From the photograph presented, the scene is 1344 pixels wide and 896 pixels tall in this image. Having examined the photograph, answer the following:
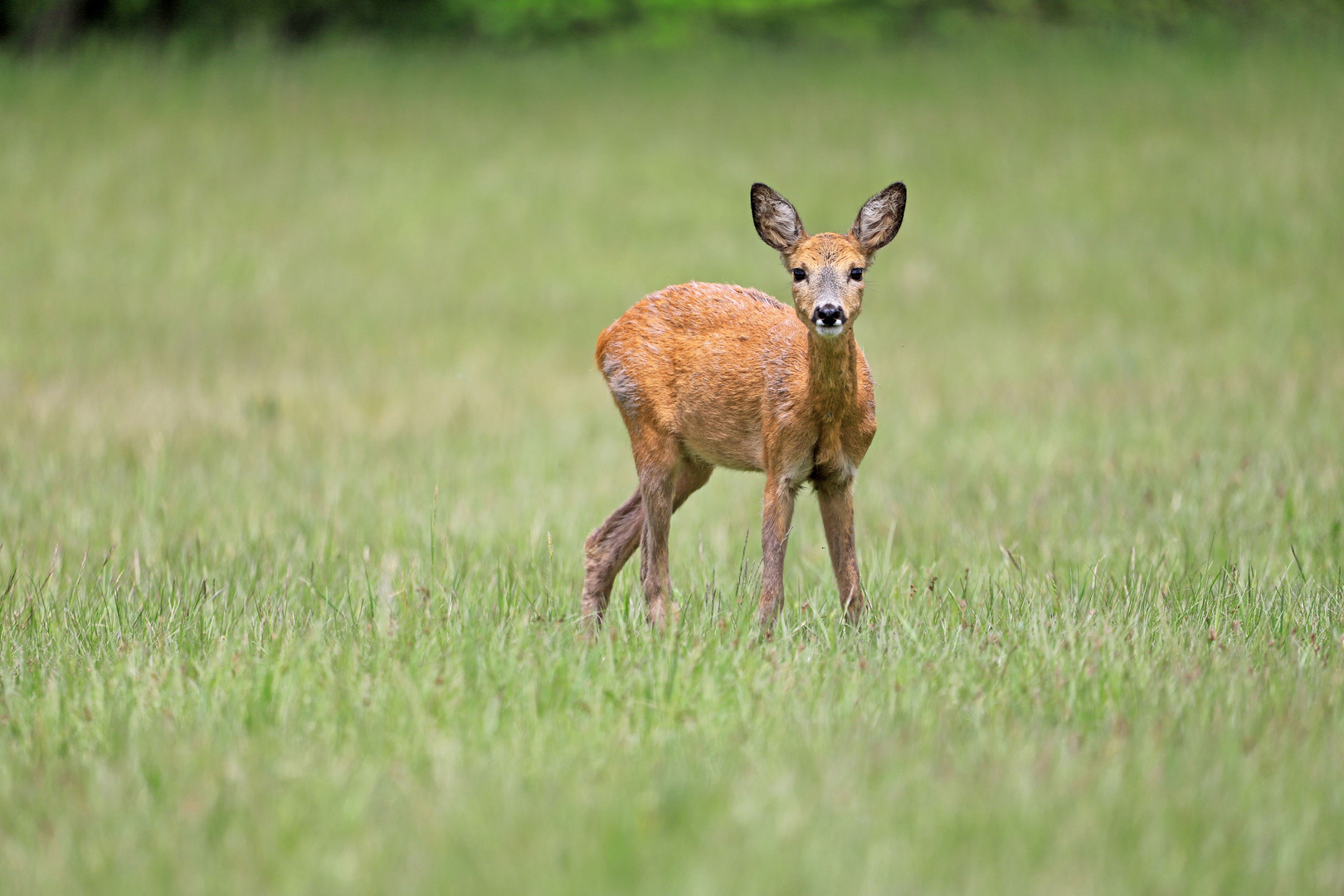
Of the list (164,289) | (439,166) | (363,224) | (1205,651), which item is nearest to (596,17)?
(439,166)

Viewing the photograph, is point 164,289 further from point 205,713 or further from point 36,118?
point 205,713

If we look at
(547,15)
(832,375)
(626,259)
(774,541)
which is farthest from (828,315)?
(547,15)

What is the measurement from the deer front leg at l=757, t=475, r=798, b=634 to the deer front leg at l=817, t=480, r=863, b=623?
18cm

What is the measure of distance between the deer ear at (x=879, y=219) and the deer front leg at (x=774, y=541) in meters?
0.85

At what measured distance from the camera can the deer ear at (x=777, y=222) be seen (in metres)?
4.75

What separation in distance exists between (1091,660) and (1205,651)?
45cm

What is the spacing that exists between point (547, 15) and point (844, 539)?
23.6 m

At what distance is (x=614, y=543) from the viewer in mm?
5402

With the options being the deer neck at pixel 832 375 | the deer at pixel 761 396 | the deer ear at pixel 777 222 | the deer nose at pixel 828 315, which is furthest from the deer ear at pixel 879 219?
the deer nose at pixel 828 315

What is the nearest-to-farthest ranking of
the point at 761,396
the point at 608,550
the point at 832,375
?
the point at 832,375 → the point at 761,396 → the point at 608,550

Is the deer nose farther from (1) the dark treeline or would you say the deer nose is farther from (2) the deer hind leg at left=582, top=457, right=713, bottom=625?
(1) the dark treeline

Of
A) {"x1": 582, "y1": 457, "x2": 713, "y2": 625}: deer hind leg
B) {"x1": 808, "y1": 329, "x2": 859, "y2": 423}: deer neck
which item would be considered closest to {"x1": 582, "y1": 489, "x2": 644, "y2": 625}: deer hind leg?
{"x1": 582, "y1": 457, "x2": 713, "y2": 625}: deer hind leg

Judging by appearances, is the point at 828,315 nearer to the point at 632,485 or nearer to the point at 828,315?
the point at 828,315

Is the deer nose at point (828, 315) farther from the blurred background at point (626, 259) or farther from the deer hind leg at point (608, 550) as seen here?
the blurred background at point (626, 259)
